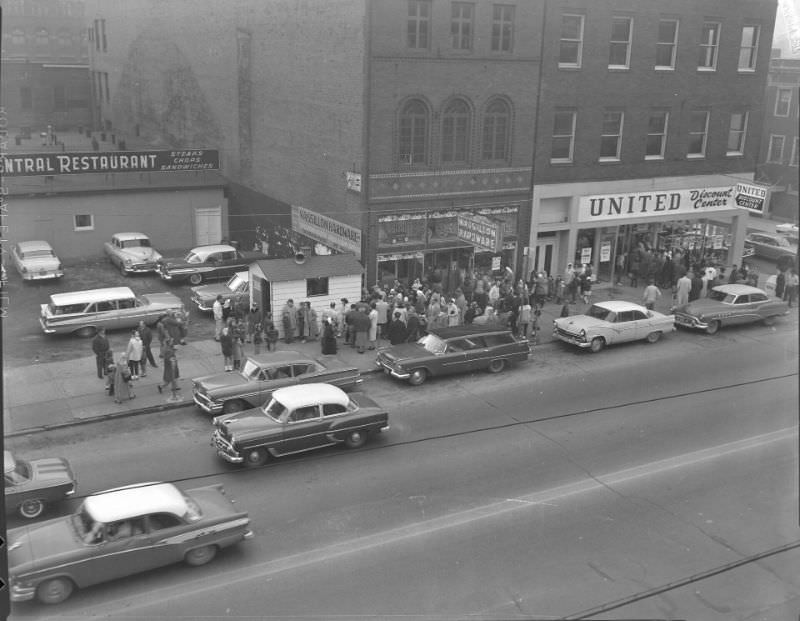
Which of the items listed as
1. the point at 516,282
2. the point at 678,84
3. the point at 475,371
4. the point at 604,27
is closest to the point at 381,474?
the point at 475,371

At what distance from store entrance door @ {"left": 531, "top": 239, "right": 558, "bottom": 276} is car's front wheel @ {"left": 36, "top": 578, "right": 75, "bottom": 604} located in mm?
17198

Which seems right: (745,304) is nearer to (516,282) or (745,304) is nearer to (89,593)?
(516,282)

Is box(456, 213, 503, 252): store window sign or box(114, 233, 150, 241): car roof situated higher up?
box(456, 213, 503, 252): store window sign

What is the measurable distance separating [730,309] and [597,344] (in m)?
4.01

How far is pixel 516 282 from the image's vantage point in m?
21.2

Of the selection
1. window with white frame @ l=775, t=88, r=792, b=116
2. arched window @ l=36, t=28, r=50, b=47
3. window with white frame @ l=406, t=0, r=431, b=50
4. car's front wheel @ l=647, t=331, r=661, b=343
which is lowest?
car's front wheel @ l=647, t=331, r=661, b=343

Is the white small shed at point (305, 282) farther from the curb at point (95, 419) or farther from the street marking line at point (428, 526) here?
the street marking line at point (428, 526)

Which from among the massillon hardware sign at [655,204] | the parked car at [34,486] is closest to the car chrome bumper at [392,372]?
the parked car at [34,486]

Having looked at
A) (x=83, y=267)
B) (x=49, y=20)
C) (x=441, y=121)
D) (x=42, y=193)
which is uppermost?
(x=49, y=20)

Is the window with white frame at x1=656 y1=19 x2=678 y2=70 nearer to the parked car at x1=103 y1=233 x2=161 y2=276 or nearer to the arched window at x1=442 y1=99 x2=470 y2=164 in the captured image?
the arched window at x1=442 y1=99 x2=470 y2=164

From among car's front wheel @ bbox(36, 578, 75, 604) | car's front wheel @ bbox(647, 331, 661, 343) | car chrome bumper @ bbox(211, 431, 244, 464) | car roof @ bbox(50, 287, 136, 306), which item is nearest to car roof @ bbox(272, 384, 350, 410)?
car chrome bumper @ bbox(211, 431, 244, 464)

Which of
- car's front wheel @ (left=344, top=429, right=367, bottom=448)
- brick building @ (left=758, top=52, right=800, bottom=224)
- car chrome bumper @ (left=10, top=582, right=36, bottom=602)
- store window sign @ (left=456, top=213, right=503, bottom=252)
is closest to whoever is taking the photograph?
car chrome bumper @ (left=10, top=582, right=36, bottom=602)

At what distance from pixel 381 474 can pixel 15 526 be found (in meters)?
4.54

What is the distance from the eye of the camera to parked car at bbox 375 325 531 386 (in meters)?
15.5
